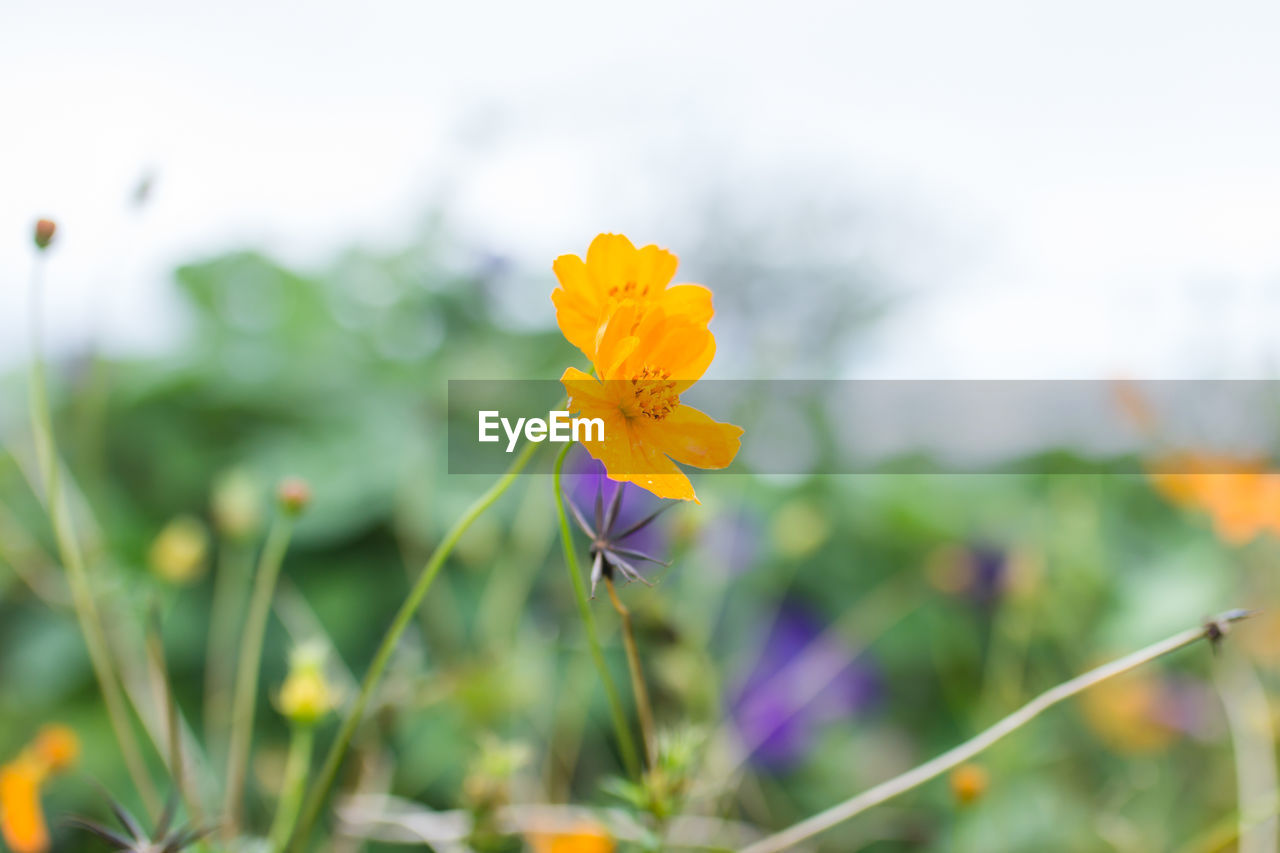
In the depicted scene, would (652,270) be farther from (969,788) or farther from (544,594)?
(544,594)

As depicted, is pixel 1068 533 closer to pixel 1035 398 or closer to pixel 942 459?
pixel 942 459

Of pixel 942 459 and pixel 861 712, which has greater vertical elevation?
pixel 942 459

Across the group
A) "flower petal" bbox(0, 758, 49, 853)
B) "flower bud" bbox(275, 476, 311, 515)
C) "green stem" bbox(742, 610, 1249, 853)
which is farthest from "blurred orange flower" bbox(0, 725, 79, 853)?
"green stem" bbox(742, 610, 1249, 853)

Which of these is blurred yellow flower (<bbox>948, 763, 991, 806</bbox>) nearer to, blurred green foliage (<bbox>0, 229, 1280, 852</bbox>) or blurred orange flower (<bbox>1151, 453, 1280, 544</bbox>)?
blurred green foliage (<bbox>0, 229, 1280, 852</bbox>)

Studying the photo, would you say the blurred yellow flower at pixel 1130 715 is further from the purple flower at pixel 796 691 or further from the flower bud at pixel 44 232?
the flower bud at pixel 44 232

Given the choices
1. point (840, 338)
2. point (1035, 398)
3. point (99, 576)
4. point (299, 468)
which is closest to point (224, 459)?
point (299, 468)

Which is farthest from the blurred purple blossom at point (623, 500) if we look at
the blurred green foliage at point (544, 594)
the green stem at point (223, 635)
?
the green stem at point (223, 635)
